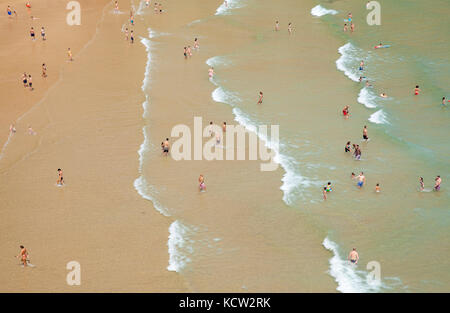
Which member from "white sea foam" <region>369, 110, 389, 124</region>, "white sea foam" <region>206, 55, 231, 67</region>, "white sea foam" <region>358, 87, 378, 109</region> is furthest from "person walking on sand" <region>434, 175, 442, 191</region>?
"white sea foam" <region>206, 55, 231, 67</region>

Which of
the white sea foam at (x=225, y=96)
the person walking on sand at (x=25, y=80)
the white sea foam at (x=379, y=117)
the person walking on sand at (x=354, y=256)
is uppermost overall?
the person walking on sand at (x=25, y=80)

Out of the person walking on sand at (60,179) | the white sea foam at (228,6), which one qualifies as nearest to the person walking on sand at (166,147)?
the person walking on sand at (60,179)

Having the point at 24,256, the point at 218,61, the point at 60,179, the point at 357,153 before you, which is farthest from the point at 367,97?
the point at 24,256

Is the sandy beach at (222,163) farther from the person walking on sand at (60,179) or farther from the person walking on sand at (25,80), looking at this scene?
the person walking on sand at (25,80)

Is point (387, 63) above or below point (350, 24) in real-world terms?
below

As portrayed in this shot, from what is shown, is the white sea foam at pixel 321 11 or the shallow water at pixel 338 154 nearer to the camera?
the shallow water at pixel 338 154

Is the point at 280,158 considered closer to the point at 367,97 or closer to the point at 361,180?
the point at 361,180

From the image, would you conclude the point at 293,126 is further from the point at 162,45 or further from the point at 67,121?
the point at 162,45
